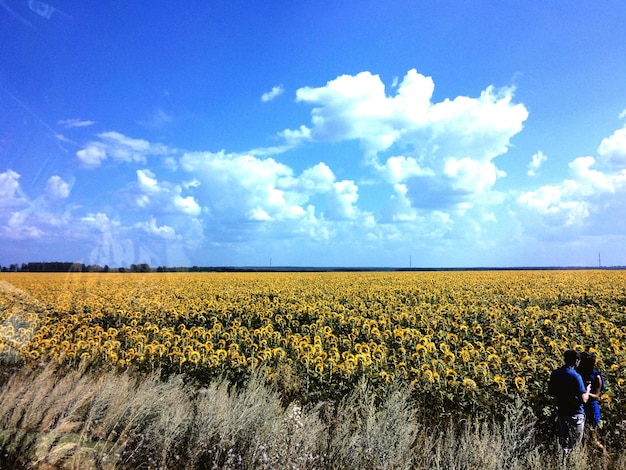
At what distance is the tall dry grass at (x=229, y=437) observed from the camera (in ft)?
15.0

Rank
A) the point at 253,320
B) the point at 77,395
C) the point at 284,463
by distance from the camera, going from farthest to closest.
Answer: the point at 253,320
the point at 77,395
the point at 284,463

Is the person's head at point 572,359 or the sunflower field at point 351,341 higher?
the person's head at point 572,359

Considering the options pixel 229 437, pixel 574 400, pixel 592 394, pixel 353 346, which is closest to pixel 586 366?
pixel 592 394

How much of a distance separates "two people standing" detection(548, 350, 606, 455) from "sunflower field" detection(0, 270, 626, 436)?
1.51 feet

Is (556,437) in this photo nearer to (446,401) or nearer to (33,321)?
(446,401)

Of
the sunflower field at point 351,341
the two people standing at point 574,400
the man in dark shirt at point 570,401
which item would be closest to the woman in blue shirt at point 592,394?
the two people standing at point 574,400

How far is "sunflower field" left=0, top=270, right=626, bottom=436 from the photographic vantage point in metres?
7.05

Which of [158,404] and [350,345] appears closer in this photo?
[158,404]

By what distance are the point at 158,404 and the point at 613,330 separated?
1034cm

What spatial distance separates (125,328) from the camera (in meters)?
11.7

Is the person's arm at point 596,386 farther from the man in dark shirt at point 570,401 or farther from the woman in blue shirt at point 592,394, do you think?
the man in dark shirt at point 570,401

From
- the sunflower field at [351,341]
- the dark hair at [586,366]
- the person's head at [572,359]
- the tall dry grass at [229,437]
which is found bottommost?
the tall dry grass at [229,437]

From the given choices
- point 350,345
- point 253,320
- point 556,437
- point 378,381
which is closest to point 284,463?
point 378,381

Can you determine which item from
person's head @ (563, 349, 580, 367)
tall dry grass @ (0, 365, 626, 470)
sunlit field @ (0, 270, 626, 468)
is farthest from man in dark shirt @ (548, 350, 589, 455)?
sunlit field @ (0, 270, 626, 468)
